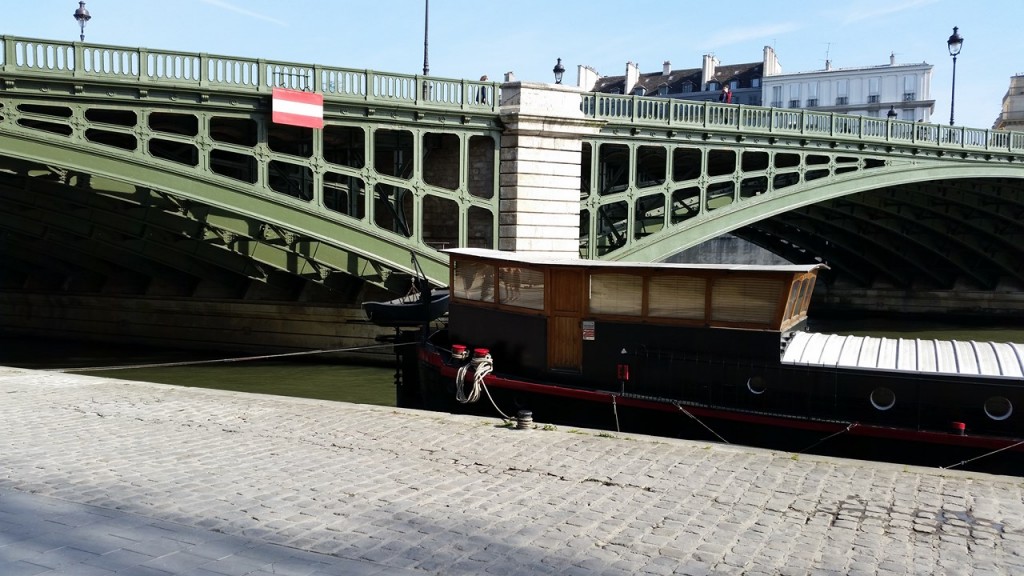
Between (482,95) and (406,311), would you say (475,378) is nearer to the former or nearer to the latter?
(406,311)

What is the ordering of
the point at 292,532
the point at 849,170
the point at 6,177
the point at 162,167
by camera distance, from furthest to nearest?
the point at 849,170, the point at 6,177, the point at 162,167, the point at 292,532

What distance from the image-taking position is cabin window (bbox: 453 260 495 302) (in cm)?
1589

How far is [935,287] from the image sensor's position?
161 ft

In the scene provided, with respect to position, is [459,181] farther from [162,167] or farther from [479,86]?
[162,167]

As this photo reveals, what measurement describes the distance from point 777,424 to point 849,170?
23.0 m

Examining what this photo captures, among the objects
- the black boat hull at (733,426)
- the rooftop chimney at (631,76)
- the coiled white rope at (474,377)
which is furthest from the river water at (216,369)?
the rooftop chimney at (631,76)

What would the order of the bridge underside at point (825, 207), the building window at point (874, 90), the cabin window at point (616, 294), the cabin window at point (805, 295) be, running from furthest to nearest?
the building window at point (874, 90), the bridge underside at point (825, 207), the cabin window at point (805, 295), the cabin window at point (616, 294)

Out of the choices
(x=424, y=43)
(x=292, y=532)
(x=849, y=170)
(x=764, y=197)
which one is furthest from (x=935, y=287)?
(x=292, y=532)

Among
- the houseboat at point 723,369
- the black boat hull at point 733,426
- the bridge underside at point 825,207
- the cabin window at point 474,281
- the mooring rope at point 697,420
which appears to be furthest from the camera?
the bridge underside at point 825,207

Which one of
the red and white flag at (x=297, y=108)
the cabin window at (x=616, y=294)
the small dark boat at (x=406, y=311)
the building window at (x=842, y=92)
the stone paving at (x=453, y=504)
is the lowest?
the stone paving at (x=453, y=504)

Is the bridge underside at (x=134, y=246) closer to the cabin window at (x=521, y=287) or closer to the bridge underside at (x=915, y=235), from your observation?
the cabin window at (x=521, y=287)

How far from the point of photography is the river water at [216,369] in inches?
889

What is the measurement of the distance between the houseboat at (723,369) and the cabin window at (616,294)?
0.07ft

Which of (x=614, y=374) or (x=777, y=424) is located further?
(x=614, y=374)
